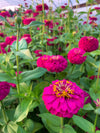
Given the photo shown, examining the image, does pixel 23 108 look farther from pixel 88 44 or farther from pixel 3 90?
pixel 88 44

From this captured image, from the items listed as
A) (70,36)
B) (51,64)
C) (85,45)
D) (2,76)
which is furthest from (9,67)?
(70,36)

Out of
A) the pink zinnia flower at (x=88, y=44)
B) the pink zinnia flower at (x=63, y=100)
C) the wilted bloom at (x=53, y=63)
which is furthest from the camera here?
the pink zinnia flower at (x=88, y=44)

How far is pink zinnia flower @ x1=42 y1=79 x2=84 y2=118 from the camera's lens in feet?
1.29

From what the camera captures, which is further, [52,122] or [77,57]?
[77,57]

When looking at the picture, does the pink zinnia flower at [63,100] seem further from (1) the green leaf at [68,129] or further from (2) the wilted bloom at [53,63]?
(2) the wilted bloom at [53,63]

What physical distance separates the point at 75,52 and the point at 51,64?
7.6 inches

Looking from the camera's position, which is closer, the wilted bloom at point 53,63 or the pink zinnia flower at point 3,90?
the pink zinnia flower at point 3,90

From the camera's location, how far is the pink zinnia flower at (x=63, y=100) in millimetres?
393

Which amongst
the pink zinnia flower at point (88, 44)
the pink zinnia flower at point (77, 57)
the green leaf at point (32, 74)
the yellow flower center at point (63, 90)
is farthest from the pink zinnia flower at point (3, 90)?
the pink zinnia flower at point (88, 44)

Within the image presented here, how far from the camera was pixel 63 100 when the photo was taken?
1.34ft

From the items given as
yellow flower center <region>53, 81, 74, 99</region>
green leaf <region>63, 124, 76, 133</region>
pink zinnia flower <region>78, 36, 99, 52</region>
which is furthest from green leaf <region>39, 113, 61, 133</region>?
pink zinnia flower <region>78, 36, 99, 52</region>

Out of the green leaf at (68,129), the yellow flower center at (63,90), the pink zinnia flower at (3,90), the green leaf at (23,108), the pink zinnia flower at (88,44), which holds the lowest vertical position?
the green leaf at (68,129)

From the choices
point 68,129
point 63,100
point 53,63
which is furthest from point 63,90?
point 53,63

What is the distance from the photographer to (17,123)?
1.82ft
